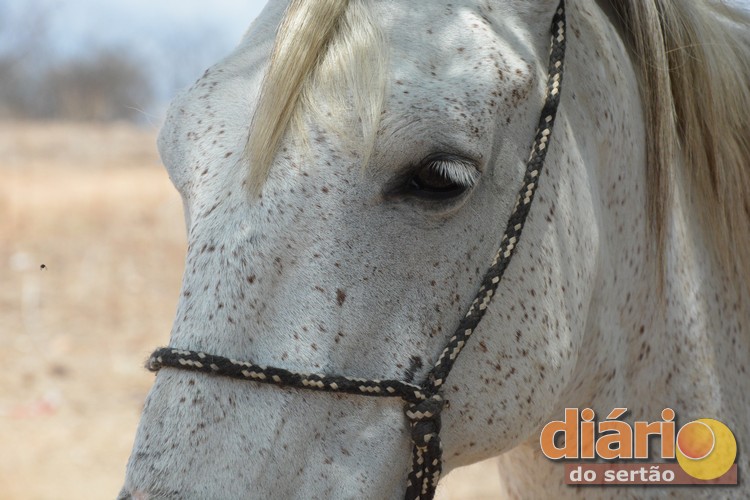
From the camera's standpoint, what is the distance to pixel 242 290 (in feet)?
4.57

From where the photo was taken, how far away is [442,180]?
1488 mm

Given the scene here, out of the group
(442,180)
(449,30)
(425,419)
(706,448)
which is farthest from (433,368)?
(706,448)

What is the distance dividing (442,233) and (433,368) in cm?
25

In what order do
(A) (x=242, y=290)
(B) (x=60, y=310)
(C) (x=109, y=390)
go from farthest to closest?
(B) (x=60, y=310)
(C) (x=109, y=390)
(A) (x=242, y=290)

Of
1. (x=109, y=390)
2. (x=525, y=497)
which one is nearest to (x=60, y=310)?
(x=109, y=390)

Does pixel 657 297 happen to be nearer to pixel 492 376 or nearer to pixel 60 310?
pixel 492 376

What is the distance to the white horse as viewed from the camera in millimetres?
1396

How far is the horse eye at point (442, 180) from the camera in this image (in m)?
1.47

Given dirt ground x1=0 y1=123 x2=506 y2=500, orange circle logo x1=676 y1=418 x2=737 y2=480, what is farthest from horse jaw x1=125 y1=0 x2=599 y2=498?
dirt ground x1=0 y1=123 x2=506 y2=500

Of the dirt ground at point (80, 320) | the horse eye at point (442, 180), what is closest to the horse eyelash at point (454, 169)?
the horse eye at point (442, 180)

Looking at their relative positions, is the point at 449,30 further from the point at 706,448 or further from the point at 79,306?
the point at 79,306

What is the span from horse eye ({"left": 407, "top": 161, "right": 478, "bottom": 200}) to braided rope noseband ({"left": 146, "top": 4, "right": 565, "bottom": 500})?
157mm

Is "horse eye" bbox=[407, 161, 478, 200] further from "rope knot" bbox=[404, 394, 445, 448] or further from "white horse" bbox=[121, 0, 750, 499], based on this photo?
"rope knot" bbox=[404, 394, 445, 448]

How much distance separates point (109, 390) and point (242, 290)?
581cm
